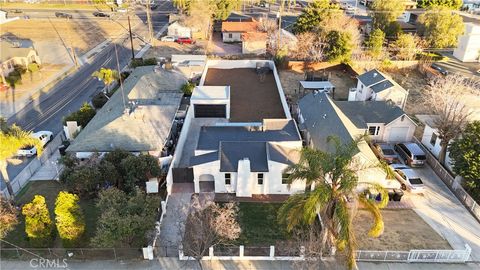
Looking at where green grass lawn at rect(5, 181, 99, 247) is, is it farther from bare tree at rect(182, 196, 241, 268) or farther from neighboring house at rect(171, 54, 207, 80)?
neighboring house at rect(171, 54, 207, 80)

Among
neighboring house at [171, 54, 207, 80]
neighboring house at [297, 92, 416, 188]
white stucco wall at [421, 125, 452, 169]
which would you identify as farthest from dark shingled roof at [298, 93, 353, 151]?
neighboring house at [171, 54, 207, 80]

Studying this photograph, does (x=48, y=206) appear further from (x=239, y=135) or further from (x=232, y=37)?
(x=232, y=37)

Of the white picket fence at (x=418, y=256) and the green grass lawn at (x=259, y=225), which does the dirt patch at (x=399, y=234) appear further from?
the green grass lawn at (x=259, y=225)

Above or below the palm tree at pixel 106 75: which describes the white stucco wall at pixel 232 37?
above

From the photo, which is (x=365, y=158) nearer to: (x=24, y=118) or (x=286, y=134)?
(x=286, y=134)

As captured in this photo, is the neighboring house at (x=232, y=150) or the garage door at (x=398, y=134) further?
the garage door at (x=398, y=134)

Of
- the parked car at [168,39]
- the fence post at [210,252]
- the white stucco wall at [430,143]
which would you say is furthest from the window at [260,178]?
the parked car at [168,39]

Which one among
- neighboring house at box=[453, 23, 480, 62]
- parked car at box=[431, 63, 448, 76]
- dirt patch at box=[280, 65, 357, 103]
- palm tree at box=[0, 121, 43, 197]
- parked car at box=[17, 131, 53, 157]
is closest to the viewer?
palm tree at box=[0, 121, 43, 197]
